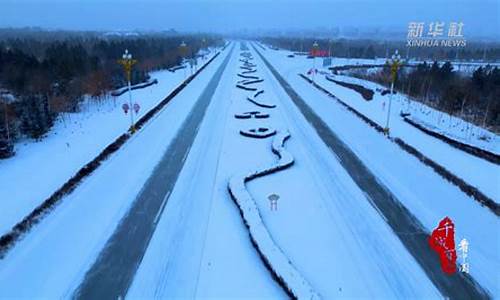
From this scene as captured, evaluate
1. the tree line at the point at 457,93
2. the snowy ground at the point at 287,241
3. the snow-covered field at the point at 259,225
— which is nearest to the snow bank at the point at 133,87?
the snow-covered field at the point at 259,225

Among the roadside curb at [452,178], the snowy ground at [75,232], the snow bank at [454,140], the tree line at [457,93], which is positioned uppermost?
the tree line at [457,93]

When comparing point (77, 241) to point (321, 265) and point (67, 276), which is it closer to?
point (67, 276)

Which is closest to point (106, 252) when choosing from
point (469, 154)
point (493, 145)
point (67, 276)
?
point (67, 276)

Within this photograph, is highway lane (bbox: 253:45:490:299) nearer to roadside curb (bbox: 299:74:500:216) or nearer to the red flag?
the red flag

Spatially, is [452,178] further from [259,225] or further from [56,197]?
[56,197]

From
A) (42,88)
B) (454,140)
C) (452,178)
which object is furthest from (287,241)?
(42,88)

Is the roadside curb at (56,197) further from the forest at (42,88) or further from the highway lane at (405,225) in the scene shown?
the highway lane at (405,225)
